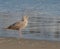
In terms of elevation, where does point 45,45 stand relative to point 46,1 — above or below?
below

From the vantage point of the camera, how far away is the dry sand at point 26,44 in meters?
8.13

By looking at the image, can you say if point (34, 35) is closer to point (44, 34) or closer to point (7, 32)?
point (44, 34)

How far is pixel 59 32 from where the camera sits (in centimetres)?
1061

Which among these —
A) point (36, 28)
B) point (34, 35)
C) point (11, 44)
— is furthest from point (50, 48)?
point (36, 28)

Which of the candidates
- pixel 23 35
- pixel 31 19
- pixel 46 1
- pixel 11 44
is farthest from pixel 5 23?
pixel 46 1

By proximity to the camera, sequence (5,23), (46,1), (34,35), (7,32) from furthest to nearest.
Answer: (46,1), (5,23), (7,32), (34,35)

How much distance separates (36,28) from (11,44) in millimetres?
2743

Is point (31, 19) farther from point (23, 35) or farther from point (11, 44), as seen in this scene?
point (11, 44)

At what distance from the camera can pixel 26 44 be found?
28.2 feet

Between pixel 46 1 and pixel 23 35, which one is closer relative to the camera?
pixel 23 35

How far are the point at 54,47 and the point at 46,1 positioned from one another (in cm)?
1373

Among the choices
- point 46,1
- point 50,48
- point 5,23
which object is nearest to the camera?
point 50,48

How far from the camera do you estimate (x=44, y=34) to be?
34.3 ft

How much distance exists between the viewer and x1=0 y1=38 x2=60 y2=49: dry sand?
Answer: 813 centimetres
